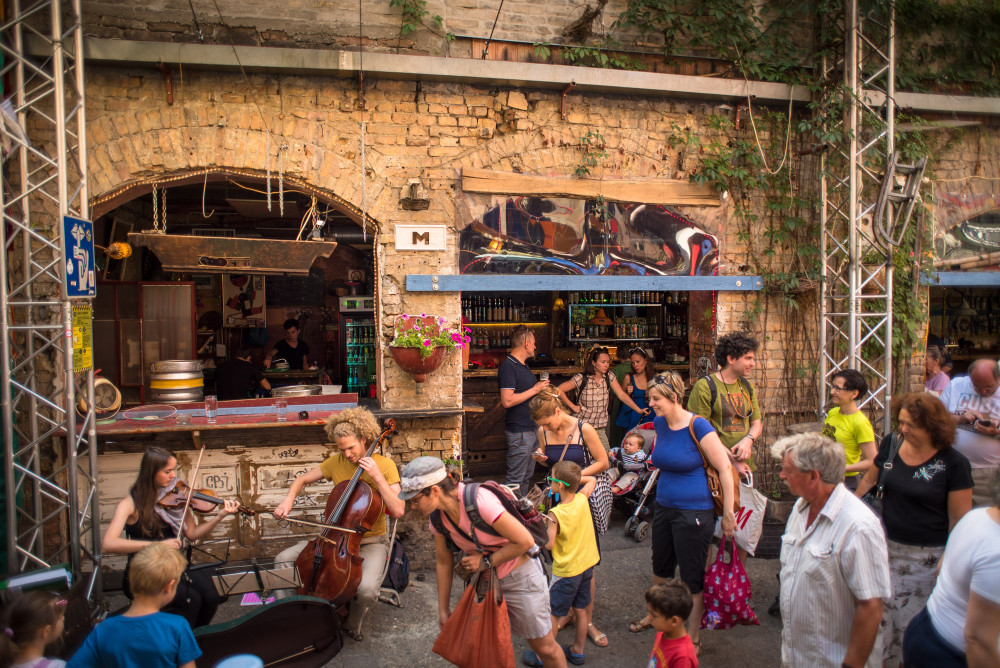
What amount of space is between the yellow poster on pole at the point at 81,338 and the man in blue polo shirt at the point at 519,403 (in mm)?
3607

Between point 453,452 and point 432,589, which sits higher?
point 453,452

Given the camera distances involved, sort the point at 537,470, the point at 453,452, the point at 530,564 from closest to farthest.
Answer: the point at 530,564 → the point at 453,452 → the point at 537,470

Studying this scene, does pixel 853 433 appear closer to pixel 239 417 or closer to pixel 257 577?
pixel 257 577

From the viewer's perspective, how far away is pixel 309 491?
605 centimetres

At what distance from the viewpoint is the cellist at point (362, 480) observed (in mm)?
4547

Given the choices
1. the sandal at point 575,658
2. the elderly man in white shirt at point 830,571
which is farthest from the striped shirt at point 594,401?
the elderly man in white shirt at point 830,571

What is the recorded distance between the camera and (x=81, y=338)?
5.28 meters

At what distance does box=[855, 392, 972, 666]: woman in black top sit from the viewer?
338 cm

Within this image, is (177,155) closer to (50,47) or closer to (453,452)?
(50,47)

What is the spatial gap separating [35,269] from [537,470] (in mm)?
5774

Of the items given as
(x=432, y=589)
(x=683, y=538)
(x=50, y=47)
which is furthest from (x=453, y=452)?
(x=50, y=47)

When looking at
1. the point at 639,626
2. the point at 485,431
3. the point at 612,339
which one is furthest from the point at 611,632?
the point at 612,339

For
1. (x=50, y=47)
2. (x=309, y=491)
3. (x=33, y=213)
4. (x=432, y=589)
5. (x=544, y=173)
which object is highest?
(x=50, y=47)

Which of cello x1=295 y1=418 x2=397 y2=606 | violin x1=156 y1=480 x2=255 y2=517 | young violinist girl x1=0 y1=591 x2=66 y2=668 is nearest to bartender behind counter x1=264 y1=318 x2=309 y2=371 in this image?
violin x1=156 y1=480 x2=255 y2=517
